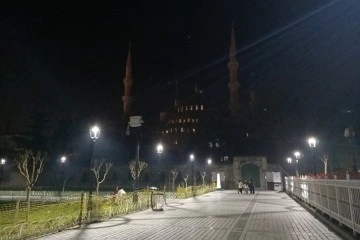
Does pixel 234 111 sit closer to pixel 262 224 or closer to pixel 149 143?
pixel 149 143

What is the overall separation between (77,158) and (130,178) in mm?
11737

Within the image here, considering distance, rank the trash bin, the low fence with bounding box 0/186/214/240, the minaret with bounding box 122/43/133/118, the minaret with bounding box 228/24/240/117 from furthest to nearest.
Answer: the minaret with bounding box 122/43/133/118 → the minaret with bounding box 228/24/240/117 → the trash bin → the low fence with bounding box 0/186/214/240

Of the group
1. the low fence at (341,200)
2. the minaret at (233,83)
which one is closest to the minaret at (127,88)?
the minaret at (233,83)

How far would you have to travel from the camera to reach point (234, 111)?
241ft

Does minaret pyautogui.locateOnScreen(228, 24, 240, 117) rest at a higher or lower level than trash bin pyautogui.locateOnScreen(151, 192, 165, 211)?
higher

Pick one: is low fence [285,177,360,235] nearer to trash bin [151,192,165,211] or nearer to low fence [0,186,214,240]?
trash bin [151,192,165,211]

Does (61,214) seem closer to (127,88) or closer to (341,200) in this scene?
(341,200)

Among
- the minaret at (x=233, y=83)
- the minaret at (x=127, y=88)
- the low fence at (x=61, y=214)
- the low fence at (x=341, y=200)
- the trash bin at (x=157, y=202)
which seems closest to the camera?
the low fence at (x=341, y=200)

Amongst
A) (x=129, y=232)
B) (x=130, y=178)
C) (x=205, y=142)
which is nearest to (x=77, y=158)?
(x=130, y=178)

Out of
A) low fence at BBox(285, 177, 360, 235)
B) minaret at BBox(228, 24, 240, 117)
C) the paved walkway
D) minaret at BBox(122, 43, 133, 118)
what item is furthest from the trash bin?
minaret at BBox(122, 43, 133, 118)

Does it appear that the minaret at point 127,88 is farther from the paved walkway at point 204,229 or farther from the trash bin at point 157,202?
the paved walkway at point 204,229

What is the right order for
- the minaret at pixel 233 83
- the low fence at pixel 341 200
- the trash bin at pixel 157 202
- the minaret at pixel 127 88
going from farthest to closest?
the minaret at pixel 127 88 → the minaret at pixel 233 83 → the trash bin at pixel 157 202 → the low fence at pixel 341 200

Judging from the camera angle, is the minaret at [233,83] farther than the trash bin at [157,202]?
Yes

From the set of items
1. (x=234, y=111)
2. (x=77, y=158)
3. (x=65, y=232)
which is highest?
(x=234, y=111)
